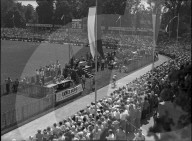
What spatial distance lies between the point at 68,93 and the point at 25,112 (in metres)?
4.28

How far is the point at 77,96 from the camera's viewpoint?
20609mm

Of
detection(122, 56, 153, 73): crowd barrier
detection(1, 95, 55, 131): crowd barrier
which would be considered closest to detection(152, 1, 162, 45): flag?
detection(122, 56, 153, 73): crowd barrier

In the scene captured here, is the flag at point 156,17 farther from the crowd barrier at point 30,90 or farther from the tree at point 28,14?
the tree at point 28,14

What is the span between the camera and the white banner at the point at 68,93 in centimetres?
1848

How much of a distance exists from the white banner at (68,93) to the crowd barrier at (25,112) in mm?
604

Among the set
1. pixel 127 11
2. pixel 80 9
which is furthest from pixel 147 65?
pixel 80 9

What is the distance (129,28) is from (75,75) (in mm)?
42437

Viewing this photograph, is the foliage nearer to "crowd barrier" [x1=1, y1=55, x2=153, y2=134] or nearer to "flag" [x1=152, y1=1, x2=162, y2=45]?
"flag" [x1=152, y1=1, x2=162, y2=45]

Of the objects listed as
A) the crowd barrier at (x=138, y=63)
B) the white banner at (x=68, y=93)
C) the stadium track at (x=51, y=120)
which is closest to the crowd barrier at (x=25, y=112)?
the stadium track at (x=51, y=120)

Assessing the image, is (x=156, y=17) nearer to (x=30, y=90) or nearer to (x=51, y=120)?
(x=30, y=90)

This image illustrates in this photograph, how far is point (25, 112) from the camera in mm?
15750

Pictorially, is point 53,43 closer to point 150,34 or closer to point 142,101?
point 150,34

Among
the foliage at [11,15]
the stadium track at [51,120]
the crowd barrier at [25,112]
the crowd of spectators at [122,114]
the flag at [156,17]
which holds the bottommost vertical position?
the stadium track at [51,120]

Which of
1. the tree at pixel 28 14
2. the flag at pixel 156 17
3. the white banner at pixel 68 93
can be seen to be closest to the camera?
the white banner at pixel 68 93
